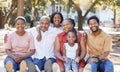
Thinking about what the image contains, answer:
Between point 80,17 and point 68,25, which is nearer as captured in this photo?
point 68,25

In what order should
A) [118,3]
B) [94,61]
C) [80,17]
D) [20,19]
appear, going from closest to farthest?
[94,61], [20,19], [118,3], [80,17]

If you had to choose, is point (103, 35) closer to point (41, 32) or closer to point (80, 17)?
point (41, 32)

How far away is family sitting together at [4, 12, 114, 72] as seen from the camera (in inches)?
247

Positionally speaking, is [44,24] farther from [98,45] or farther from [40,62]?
[98,45]

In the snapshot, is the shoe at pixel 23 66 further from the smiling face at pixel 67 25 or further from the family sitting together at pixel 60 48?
the smiling face at pixel 67 25

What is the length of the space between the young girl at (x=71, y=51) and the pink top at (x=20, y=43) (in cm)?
70

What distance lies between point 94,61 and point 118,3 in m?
23.8

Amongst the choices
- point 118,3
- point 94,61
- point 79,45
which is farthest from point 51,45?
point 118,3

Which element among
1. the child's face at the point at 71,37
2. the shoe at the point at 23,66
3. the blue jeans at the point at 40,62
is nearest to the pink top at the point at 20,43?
the blue jeans at the point at 40,62

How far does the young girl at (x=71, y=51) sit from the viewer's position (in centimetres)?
628

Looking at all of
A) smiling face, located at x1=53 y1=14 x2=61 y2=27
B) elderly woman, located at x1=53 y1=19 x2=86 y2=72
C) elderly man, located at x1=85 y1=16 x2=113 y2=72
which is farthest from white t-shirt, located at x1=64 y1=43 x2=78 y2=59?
smiling face, located at x1=53 y1=14 x2=61 y2=27

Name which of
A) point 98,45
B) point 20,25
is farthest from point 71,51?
→ point 20,25

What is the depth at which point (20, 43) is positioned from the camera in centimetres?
656

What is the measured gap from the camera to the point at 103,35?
646 centimetres
